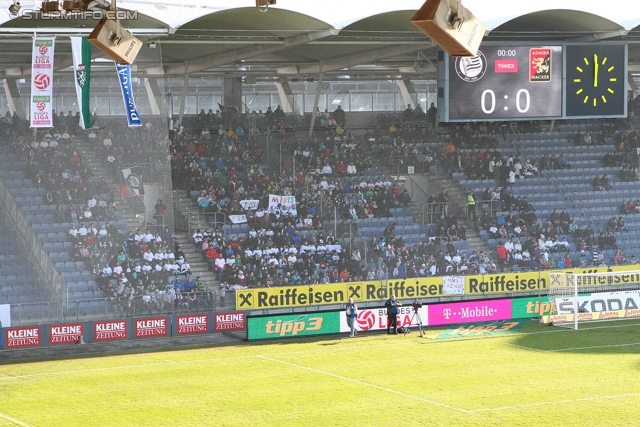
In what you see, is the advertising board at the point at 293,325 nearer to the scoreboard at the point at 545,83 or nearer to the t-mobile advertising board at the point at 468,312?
the t-mobile advertising board at the point at 468,312

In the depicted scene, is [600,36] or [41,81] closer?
[41,81]

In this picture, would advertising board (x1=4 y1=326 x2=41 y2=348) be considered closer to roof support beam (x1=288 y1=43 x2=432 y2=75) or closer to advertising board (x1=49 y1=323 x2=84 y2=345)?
advertising board (x1=49 y1=323 x2=84 y2=345)

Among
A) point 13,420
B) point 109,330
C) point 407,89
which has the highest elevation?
point 407,89

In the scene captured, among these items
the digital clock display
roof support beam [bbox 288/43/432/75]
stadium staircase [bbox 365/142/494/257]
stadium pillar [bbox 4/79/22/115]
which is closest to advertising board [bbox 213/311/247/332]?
stadium pillar [bbox 4/79/22/115]

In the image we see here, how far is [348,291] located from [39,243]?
32.8ft

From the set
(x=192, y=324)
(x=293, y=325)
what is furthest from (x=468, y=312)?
(x=192, y=324)

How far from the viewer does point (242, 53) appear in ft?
117

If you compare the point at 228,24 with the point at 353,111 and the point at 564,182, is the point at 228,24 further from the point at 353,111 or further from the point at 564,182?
the point at 564,182

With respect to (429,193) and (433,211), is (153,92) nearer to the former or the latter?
(433,211)

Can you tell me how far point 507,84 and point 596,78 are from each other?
10.2ft

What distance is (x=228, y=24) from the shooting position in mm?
31250

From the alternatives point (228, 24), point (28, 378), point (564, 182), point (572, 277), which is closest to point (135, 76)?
point (228, 24)

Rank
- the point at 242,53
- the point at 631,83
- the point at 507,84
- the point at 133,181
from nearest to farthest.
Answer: the point at 133,181 → the point at 507,84 → the point at 242,53 → the point at 631,83

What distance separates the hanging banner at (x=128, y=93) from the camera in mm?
27594
